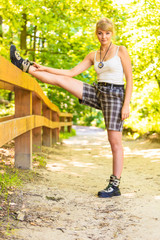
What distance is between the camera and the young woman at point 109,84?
10.6 feet

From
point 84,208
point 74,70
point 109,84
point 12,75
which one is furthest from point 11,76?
point 84,208

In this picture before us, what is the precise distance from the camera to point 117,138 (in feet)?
11.1

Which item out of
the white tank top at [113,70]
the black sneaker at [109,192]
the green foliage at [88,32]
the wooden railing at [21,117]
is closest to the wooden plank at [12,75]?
the wooden railing at [21,117]

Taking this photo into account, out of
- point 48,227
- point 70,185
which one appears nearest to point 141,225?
point 48,227

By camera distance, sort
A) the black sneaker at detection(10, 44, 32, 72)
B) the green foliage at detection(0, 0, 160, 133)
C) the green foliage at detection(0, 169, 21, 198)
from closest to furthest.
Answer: the green foliage at detection(0, 169, 21, 198), the black sneaker at detection(10, 44, 32, 72), the green foliage at detection(0, 0, 160, 133)

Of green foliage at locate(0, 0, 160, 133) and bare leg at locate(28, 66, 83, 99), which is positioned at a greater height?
green foliage at locate(0, 0, 160, 133)

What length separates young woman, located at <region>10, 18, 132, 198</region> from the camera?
10.6 feet

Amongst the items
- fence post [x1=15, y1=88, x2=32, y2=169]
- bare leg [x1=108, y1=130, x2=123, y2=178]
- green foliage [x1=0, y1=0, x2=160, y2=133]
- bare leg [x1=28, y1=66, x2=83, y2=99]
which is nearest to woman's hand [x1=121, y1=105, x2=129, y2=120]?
bare leg [x1=108, y1=130, x2=123, y2=178]

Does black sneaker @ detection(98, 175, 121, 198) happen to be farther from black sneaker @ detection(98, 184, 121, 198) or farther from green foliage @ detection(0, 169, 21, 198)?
green foliage @ detection(0, 169, 21, 198)

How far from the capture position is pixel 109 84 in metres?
3.26

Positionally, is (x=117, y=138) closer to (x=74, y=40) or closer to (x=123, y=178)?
(x=123, y=178)

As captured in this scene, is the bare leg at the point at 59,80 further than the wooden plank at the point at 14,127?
Yes

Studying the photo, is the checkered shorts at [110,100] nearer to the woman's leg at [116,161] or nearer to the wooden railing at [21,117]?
the woman's leg at [116,161]

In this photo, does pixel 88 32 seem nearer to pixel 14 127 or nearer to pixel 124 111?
pixel 124 111
